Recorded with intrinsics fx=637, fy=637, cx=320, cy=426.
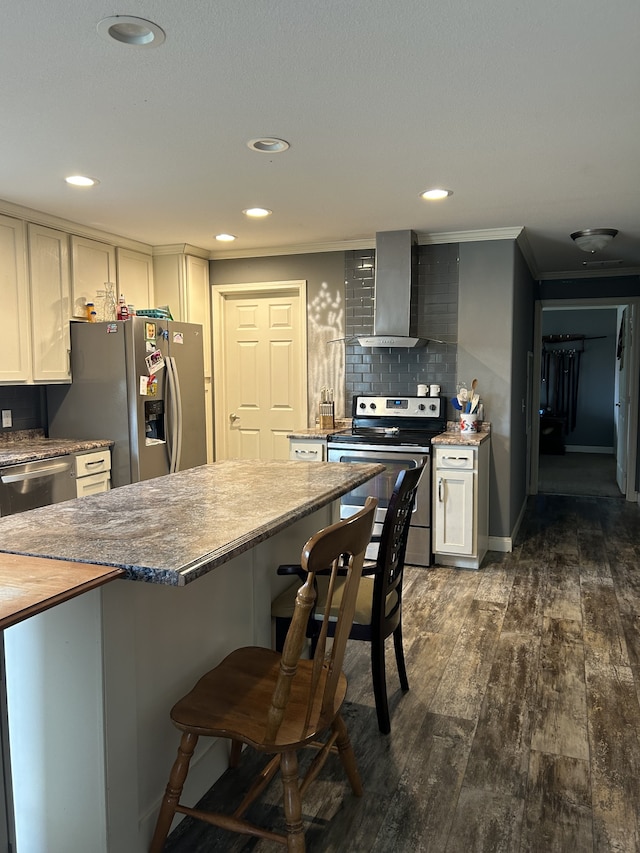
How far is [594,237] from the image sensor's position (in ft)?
15.1

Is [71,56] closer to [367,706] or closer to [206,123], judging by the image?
[206,123]

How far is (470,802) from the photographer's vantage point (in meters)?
1.98

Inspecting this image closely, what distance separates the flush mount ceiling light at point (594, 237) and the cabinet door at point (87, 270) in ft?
11.3

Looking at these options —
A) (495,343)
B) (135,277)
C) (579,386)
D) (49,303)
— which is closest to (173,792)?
(49,303)

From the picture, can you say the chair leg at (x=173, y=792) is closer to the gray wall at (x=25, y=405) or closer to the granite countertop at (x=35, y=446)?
the granite countertop at (x=35, y=446)

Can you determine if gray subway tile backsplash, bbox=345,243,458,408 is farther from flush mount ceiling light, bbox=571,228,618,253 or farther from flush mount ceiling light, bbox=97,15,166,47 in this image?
flush mount ceiling light, bbox=97,15,166,47

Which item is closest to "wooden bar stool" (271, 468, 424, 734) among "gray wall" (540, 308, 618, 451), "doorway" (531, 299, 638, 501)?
"doorway" (531, 299, 638, 501)

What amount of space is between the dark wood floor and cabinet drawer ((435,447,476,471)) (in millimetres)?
762

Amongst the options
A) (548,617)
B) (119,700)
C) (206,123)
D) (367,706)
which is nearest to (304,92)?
(206,123)

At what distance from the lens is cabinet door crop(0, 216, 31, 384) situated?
3793 millimetres

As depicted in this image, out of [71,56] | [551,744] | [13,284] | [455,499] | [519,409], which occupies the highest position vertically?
[71,56]

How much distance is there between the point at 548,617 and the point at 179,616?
7.96 feet

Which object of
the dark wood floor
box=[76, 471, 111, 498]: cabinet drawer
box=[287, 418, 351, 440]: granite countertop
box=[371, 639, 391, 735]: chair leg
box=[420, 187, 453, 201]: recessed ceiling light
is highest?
box=[420, 187, 453, 201]: recessed ceiling light

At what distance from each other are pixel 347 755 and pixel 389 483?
2594 millimetres
